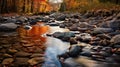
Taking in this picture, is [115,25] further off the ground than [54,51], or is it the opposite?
[115,25]

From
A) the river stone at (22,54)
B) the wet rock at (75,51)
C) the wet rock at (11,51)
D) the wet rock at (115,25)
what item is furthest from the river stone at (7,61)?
the wet rock at (115,25)

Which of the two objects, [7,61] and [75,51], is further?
[75,51]

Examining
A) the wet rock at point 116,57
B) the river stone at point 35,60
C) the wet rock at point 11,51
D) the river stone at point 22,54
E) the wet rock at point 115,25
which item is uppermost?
the wet rock at point 115,25

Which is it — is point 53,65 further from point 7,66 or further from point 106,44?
point 106,44

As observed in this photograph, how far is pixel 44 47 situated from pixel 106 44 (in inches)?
84.3

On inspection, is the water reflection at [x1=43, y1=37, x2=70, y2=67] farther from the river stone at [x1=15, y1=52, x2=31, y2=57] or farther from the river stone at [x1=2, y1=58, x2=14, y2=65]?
the river stone at [x1=2, y1=58, x2=14, y2=65]

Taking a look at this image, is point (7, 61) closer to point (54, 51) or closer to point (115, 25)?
point (54, 51)

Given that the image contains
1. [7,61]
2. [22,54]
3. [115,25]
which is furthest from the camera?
[115,25]

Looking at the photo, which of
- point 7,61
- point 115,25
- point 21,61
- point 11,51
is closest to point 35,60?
point 21,61

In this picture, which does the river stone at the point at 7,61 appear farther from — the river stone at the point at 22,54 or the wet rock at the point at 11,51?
the wet rock at the point at 11,51

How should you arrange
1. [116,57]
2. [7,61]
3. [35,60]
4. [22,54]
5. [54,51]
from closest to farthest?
[7,61], [35,60], [116,57], [22,54], [54,51]

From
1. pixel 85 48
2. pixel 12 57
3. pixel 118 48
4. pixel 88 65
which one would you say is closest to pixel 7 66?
pixel 12 57

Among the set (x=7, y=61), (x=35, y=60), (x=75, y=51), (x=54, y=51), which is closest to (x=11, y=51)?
(x=7, y=61)

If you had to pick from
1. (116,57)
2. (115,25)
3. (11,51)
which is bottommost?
(116,57)
